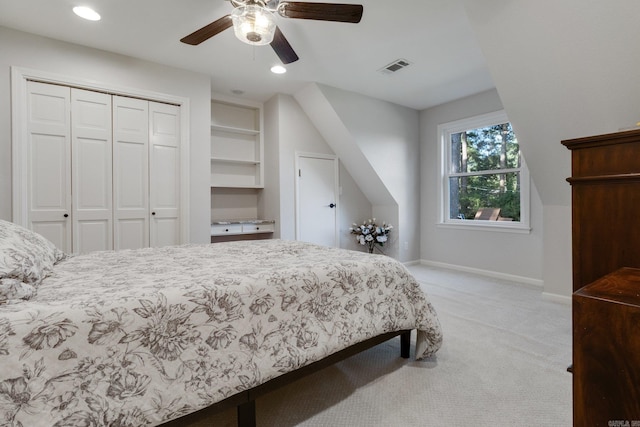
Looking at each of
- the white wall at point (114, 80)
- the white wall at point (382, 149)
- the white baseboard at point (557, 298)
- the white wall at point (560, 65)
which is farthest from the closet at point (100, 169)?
the white baseboard at point (557, 298)

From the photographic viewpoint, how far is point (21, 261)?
1130mm

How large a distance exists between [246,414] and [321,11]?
86.9 inches

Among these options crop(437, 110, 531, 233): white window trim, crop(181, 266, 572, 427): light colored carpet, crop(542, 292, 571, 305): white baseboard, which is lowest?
crop(181, 266, 572, 427): light colored carpet

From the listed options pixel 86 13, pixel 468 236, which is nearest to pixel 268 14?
pixel 86 13

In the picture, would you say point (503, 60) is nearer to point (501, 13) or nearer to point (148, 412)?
point (501, 13)

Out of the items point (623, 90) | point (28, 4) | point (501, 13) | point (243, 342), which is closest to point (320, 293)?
point (243, 342)

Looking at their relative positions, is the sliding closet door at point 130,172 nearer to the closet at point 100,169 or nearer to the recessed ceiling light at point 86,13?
the closet at point 100,169

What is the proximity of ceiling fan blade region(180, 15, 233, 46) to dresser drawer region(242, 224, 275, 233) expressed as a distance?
2263mm

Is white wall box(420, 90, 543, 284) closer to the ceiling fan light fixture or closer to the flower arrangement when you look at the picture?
the flower arrangement

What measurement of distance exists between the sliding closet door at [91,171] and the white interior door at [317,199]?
2.20 meters

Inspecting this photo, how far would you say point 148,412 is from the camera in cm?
96

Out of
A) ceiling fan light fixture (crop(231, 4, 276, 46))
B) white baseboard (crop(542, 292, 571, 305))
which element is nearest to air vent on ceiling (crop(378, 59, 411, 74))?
ceiling fan light fixture (crop(231, 4, 276, 46))

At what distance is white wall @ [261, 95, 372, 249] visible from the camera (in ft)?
13.6

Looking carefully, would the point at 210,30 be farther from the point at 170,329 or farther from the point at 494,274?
the point at 494,274
